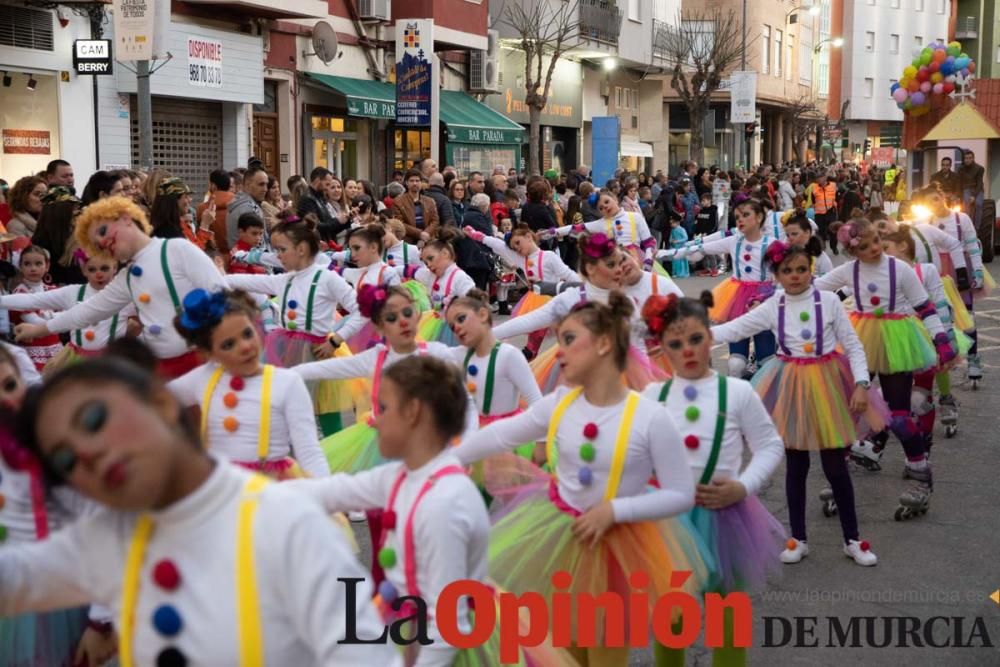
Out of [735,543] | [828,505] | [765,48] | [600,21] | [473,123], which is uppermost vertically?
[765,48]

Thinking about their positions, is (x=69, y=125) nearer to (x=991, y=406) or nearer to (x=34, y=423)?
(x=991, y=406)

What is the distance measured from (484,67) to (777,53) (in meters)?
32.5

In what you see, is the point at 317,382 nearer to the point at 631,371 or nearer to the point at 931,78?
the point at 631,371

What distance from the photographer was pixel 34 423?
2.39 meters

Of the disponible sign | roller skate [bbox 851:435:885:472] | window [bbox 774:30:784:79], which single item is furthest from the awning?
roller skate [bbox 851:435:885:472]

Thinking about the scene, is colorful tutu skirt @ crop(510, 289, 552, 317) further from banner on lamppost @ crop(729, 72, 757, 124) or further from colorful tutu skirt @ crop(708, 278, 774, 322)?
banner on lamppost @ crop(729, 72, 757, 124)

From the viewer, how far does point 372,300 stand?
6078 mm

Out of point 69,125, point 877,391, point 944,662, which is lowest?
point 944,662

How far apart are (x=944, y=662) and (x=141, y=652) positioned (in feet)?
13.9

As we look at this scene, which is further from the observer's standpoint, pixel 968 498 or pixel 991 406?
pixel 991 406

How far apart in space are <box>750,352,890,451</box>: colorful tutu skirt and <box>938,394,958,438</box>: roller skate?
3.19 m

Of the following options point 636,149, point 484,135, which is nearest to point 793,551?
point 484,135

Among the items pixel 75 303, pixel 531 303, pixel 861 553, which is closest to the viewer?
pixel 861 553

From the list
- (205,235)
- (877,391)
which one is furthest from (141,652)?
(205,235)
